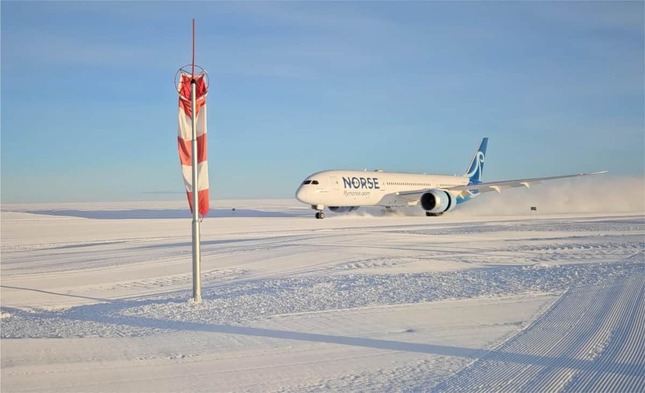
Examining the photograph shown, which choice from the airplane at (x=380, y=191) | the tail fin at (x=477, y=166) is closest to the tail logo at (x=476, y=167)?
the tail fin at (x=477, y=166)

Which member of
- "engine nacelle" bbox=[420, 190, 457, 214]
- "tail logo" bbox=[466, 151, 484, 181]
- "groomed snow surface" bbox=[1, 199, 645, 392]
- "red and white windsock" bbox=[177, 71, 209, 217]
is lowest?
"groomed snow surface" bbox=[1, 199, 645, 392]

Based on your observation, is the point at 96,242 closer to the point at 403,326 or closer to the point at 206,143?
the point at 206,143

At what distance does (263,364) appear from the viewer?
490 cm

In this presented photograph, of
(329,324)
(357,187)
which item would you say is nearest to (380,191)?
(357,187)

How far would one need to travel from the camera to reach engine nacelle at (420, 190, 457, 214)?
36.9 m

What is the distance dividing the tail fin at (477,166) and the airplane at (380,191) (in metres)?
7.05

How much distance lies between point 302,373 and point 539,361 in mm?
1953

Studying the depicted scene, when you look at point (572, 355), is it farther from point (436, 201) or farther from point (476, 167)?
point (476, 167)

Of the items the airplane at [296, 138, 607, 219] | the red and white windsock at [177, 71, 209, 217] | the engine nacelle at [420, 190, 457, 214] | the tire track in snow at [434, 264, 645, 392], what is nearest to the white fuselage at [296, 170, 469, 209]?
the airplane at [296, 138, 607, 219]

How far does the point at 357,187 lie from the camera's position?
3634 cm

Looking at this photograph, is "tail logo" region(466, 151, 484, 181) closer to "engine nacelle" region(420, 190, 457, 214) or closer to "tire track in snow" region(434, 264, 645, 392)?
"engine nacelle" region(420, 190, 457, 214)

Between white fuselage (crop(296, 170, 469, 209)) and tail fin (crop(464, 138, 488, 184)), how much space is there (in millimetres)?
9256

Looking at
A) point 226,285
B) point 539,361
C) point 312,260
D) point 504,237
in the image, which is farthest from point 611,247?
point 539,361

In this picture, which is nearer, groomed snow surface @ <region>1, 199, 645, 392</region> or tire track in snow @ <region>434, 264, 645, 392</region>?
tire track in snow @ <region>434, 264, 645, 392</region>
